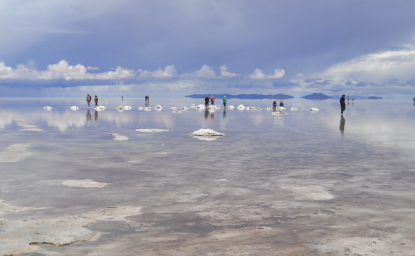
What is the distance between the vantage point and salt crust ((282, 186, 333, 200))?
8719 millimetres

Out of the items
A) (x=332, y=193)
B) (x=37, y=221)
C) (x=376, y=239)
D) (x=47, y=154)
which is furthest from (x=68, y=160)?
(x=376, y=239)

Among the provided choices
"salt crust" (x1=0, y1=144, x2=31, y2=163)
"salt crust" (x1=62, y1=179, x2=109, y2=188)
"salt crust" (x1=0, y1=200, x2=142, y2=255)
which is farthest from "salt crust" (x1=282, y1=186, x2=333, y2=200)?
"salt crust" (x1=0, y1=144, x2=31, y2=163)

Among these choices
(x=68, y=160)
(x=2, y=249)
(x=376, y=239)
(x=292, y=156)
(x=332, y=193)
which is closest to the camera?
(x=2, y=249)

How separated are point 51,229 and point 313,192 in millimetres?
5932

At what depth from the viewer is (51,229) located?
6.39m

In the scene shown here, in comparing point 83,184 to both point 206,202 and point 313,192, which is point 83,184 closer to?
point 206,202

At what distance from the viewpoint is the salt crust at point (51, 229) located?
18.8ft

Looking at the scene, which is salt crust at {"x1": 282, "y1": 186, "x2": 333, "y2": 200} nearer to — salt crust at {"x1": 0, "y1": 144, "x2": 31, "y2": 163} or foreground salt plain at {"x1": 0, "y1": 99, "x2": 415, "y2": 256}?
foreground salt plain at {"x1": 0, "y1": 99, "x2": 415, "y2": 256}

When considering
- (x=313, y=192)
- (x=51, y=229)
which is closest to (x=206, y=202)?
(x=313, y=192)

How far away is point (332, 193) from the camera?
29.9 feet

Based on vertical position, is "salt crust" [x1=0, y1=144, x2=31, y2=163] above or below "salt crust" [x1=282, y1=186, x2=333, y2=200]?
above

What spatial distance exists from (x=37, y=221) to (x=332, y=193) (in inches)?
→ 256

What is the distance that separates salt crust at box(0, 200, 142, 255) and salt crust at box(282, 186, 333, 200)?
3.99 metres

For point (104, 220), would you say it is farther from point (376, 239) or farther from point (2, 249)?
point (376, 239)
